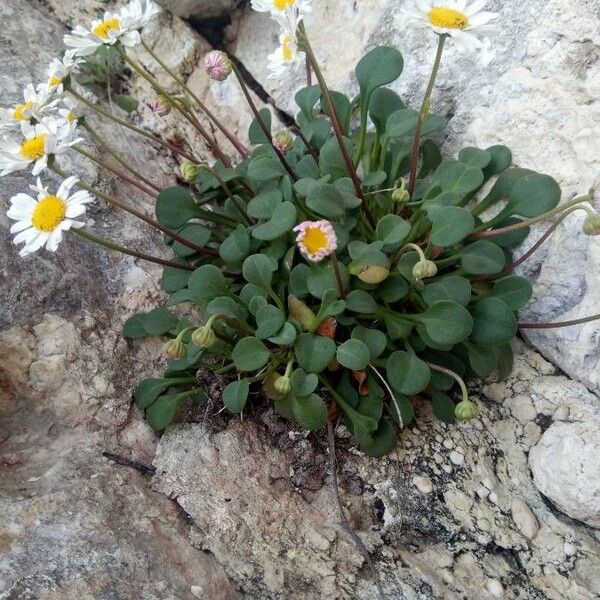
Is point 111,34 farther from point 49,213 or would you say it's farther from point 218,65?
point 49,213

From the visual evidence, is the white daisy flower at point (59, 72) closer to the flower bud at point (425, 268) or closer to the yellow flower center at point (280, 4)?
the yellow flower center at point (280, 4)

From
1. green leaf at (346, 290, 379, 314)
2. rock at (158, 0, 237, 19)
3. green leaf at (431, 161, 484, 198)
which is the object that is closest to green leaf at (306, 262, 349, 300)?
green leaf at (346, 290, 379, 314)

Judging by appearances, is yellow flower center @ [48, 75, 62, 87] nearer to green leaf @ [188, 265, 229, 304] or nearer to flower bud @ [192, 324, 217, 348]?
green leaf @ [188, 265, 229, 304]

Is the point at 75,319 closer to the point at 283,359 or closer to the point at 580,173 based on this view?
the point at 283,359

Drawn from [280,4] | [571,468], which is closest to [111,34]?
[280,4]

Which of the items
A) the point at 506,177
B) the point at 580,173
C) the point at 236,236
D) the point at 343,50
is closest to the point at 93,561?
the point at 236,236

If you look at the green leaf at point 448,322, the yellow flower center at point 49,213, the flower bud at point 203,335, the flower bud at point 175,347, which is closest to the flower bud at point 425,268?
the green leaf at point 448,322
